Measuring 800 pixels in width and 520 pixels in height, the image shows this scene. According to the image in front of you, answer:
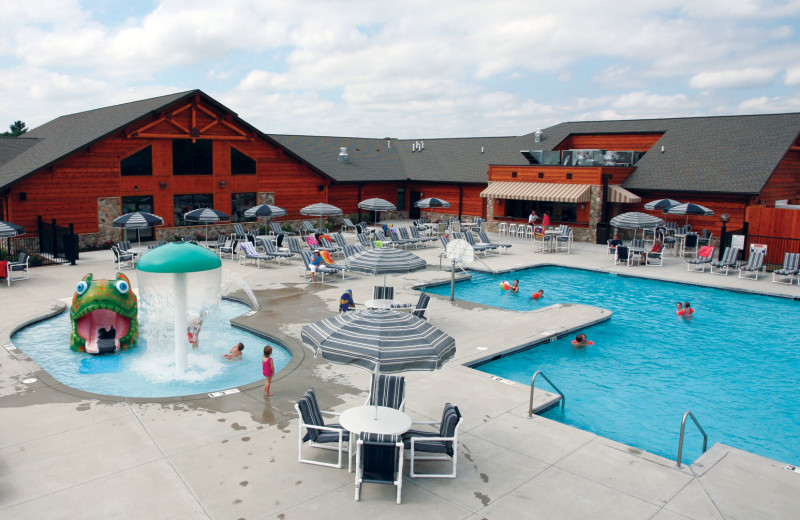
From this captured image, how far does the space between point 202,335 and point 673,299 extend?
1472cm

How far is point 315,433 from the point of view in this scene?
312 inches

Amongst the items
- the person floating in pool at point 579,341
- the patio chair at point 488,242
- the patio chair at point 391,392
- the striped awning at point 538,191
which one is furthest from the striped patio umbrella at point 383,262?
the striped awning at point 538,191

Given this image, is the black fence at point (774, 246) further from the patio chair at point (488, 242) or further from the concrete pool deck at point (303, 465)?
the concrete pool deck at point (303, 465)

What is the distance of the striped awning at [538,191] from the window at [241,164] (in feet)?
44.4

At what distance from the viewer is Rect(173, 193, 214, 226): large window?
2972cm

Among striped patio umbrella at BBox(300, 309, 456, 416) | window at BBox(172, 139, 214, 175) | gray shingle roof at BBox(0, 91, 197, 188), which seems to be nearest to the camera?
striped patio umbrella at BBox(300, 309, 456, 416)

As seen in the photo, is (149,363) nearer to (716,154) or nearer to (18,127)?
(716,154)

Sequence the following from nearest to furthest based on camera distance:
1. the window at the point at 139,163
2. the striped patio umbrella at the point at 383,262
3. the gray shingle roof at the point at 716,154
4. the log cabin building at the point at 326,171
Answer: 1. the striped patio umbrella at the point at 383,262
2. the log cabin building at the point at 326,171
3. the window at the point at 139,163
4. the gray shingle roof at the point at 716,154

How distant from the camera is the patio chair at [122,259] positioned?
21.6 m

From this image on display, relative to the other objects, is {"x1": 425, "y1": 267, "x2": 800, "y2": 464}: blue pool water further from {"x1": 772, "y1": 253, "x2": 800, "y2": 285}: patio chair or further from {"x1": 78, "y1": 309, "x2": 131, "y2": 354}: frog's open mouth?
{"x1": 78, "y1": 309, "x2": 131, "y2": 354}: frog's open mouth

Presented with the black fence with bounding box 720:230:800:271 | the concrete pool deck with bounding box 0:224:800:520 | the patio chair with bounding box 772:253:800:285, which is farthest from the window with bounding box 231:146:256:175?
the patio chair with bounding box 772:253:800:285

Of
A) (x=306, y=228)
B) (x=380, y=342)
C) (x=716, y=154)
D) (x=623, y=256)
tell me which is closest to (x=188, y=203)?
(x=306, y=228)

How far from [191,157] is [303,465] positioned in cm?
2513

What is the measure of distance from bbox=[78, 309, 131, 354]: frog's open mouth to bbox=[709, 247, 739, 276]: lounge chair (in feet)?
68.1
